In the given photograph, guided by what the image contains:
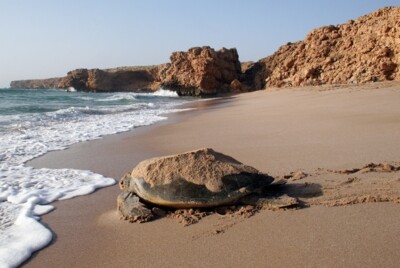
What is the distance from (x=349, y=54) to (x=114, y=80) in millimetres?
40895

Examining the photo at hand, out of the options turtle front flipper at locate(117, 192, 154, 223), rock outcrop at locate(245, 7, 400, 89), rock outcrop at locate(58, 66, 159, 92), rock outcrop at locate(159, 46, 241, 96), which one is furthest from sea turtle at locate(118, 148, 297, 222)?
rock outcrop at locate(58, 66, 159, 92)

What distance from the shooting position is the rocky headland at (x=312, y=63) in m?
19.9

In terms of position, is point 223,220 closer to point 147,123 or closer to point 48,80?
point 147,123

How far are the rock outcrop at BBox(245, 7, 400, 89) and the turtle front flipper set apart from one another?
18.4 meters

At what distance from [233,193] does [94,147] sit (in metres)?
4.69

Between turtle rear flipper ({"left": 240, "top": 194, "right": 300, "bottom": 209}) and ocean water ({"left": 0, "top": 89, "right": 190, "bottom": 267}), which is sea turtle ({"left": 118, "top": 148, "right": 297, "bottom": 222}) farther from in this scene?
ocean water ({"left": 0, "top": 89, "right": 190, "bottom": 267})

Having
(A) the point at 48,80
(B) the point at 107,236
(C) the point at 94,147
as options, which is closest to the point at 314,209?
(B) the point at 107,236

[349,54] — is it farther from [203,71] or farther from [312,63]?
[203,71]

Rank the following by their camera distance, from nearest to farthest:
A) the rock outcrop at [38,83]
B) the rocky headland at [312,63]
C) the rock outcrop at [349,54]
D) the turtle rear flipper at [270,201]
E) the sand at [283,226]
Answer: the sand at [283,226] < the turtle rear flipper at [270,201] < the rock outcrop at [349,54] < the rocky headland at [312,63] < the rock outcrop at [38,83]

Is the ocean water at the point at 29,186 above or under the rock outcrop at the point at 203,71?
under

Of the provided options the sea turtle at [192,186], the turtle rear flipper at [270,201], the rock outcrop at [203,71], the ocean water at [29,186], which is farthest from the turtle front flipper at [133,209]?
the rock outcrop at [203,71]

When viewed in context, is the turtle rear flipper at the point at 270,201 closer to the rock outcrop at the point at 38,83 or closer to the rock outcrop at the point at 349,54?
the rock outcrop at the point at 349,54

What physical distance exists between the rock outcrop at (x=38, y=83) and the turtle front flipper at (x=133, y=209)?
9572cm

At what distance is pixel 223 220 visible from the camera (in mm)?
3035
